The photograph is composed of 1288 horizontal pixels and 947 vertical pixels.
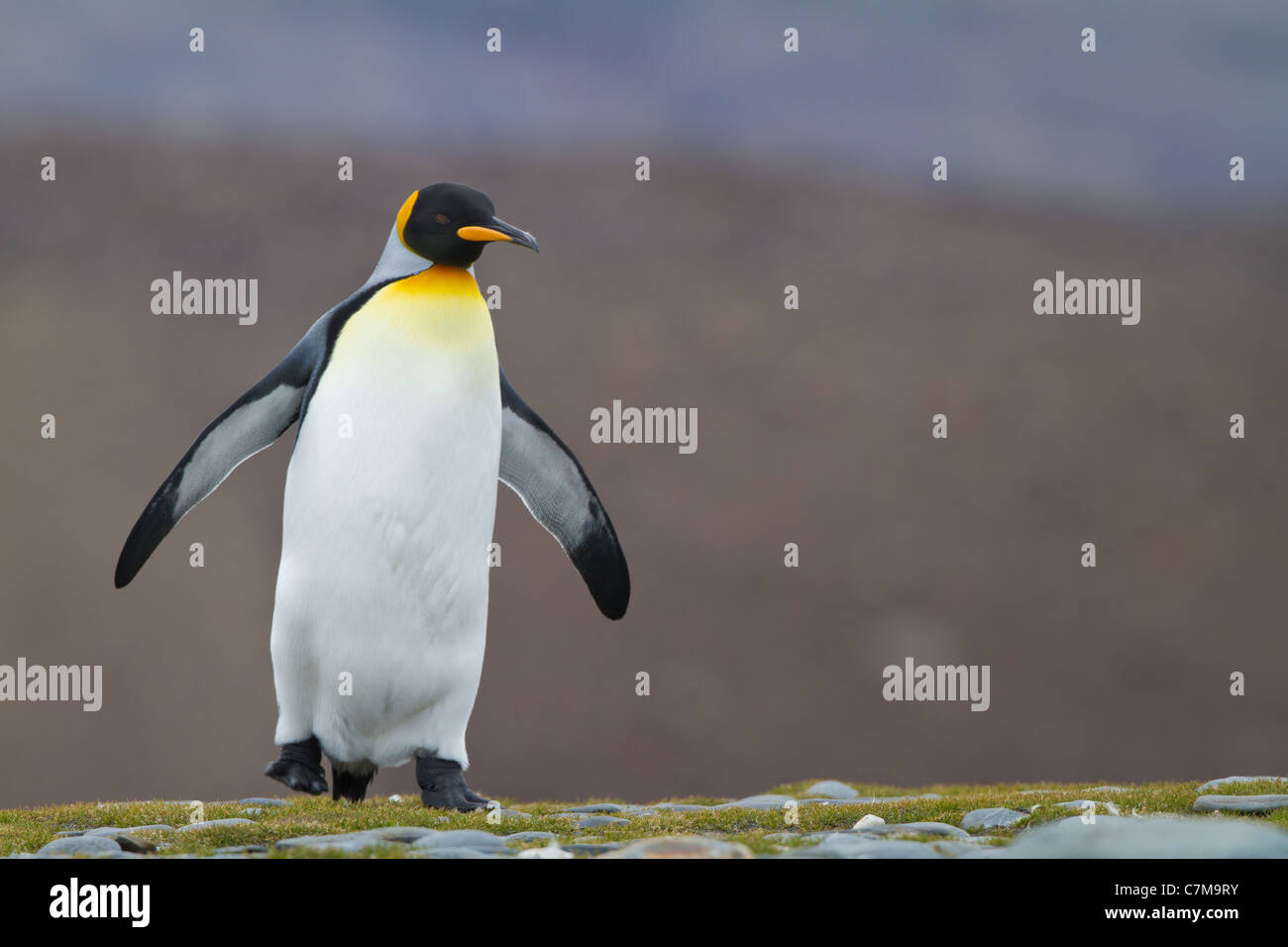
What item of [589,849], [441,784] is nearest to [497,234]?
[441,784]

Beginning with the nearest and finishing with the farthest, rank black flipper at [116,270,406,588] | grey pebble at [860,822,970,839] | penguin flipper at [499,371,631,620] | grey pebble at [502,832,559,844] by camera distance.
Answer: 1. grey pebble at [502,832,559,844]
2. grey pebble at [860,822,970,839]
3. black flipper at [116,270,406,588]
4. penguin flipper at [499,371,631,620]

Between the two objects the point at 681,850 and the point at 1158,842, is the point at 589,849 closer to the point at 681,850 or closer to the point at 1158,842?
the point at 681,850

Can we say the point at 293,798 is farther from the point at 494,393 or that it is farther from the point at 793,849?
the point at 793,849

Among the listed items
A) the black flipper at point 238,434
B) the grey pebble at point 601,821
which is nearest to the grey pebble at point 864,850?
the grey pebble at point 601,821

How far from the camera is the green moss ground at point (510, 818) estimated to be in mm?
3723

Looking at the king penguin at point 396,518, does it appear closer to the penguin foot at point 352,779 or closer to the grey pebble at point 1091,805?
the penguin foot at point 352,779

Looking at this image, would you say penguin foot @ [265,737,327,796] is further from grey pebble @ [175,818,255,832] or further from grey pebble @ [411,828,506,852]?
grey pebble @ [411,828,506,852]

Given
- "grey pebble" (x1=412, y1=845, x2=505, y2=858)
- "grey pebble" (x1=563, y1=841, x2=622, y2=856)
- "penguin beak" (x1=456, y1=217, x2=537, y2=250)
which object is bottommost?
"grey pebble" (x1=563, y1=841, x2=622, y2=856)

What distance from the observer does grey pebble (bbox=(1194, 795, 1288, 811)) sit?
4469 mm

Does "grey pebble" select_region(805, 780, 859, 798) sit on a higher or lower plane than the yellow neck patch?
lower

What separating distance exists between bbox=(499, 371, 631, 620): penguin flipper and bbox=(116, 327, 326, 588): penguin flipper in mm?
896

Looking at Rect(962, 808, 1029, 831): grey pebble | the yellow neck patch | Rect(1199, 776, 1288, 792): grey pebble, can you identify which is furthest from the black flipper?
Rect(1199, 776, 1288, 792): grey pebble
